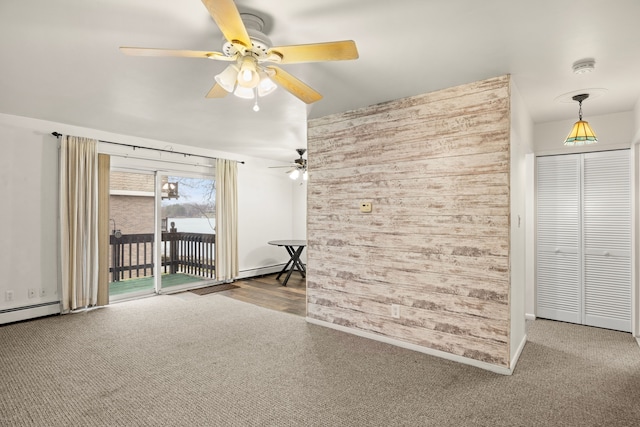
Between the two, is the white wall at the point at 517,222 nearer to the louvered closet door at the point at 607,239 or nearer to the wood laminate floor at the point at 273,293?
the louvered closet door at the point at 607,239

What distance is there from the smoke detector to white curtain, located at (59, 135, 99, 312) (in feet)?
16.8

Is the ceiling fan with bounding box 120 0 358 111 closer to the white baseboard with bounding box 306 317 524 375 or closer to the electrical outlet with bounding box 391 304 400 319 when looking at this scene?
the electrical outlet with bounding box 391 304 400 319

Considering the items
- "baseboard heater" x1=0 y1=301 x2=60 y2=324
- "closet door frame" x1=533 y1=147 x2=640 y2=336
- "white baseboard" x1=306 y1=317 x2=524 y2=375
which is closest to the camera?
"white baseboard" x1=306 y1=317 x2=524 y2=375

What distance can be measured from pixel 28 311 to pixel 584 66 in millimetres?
5914

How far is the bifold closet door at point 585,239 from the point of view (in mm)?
3584

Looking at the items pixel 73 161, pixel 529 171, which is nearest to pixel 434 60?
pixel 529 171

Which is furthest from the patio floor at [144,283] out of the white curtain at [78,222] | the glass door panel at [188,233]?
the white curtain at [78,222]

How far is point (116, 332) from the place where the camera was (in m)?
3.48

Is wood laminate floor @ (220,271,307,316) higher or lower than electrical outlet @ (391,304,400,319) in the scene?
lower

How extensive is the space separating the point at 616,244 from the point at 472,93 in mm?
2505

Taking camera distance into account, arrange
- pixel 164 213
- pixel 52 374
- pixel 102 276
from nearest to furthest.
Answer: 1. pixel 52 374
2. pixel 102 276
3. pixel 164 213

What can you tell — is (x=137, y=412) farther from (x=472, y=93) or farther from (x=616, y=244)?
Result: (x=616, y=244)

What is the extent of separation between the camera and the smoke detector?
2359 millimetres

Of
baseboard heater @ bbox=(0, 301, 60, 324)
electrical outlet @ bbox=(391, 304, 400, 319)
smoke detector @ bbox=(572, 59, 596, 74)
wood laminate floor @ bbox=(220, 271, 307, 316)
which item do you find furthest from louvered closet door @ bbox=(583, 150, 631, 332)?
baseboard heater @ bbox=(0, 301, 60, 324)
